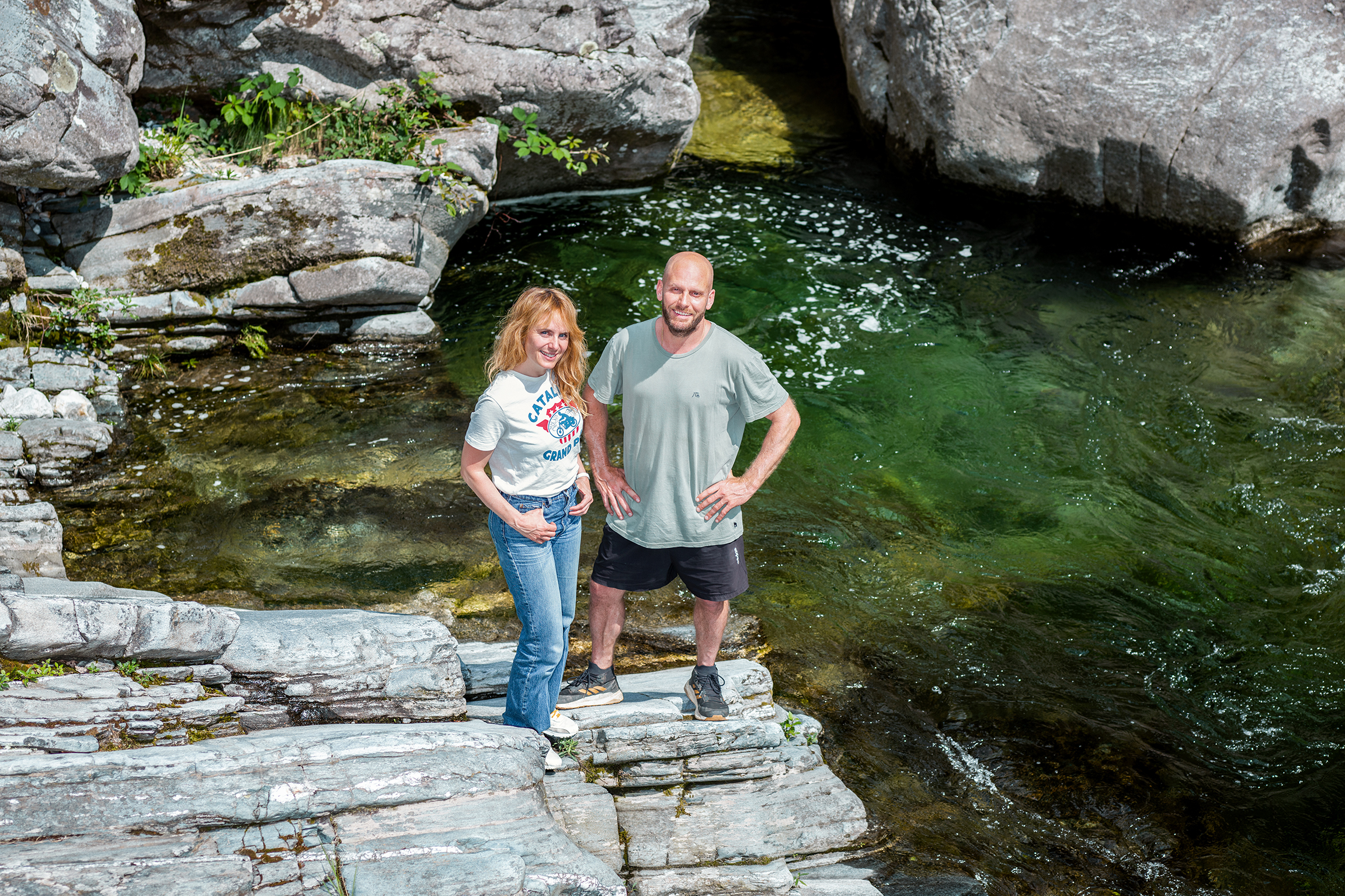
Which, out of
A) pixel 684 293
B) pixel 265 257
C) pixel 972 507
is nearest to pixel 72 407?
pixel 265 257

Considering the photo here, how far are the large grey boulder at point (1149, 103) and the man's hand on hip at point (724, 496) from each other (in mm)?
8277

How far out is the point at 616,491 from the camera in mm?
4223

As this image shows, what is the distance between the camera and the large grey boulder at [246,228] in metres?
7.99

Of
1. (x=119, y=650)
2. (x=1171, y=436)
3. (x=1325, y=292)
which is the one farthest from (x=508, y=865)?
(x=1325, y=292)

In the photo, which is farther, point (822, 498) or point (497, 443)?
point (822, 498)

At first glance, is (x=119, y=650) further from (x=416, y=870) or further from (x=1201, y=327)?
(x=1201, y=327)

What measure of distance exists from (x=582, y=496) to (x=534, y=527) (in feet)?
1.11

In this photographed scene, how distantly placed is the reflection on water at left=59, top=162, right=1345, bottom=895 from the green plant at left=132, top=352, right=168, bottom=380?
1.05 feet

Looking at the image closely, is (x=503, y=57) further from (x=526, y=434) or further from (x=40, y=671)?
(x=40, y=671)

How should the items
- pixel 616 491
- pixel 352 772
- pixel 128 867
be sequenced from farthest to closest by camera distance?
pixel 616 491 < pixel 352 772 < pixel 128 867

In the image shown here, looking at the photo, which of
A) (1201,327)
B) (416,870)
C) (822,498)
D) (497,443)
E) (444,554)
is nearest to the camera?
(416,870)

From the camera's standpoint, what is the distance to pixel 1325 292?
988cm

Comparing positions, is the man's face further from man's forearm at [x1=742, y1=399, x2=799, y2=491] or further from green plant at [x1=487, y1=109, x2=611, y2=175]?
green plant at [x1=487, y1=109, x2=611, y2=175]

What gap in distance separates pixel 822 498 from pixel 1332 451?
399 centimetres
